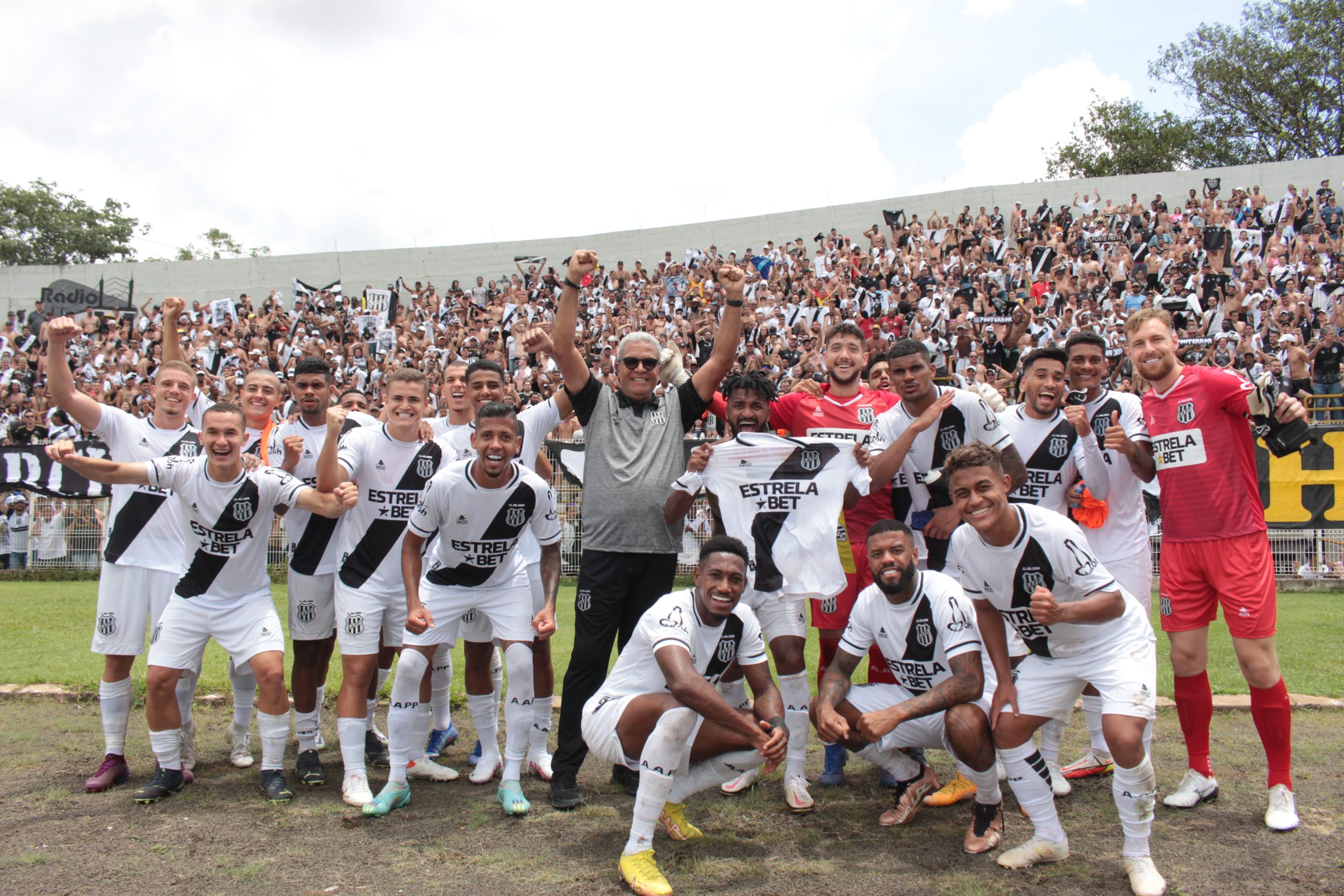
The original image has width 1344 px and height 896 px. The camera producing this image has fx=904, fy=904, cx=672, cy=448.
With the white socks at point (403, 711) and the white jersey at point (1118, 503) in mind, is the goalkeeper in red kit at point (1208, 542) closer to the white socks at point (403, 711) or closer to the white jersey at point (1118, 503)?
the white jersey at point (1118, 503)

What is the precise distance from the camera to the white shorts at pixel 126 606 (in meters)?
5.75

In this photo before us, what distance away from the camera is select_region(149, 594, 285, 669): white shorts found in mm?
5445

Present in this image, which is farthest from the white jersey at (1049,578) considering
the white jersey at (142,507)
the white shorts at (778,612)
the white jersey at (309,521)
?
the white jersey at (142,507)

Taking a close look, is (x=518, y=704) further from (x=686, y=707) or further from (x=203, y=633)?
(x=203, y=633)

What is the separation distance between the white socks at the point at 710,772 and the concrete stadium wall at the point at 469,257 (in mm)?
24403

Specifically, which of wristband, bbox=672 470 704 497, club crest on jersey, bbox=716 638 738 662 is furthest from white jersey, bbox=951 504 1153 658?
wristband, bbox=672 470 704 497

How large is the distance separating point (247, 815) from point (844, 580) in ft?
12.1

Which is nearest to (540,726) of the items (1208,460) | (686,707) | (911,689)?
(686,707)

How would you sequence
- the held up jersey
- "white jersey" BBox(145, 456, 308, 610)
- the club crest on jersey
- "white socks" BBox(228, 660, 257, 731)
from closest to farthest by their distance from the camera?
the club crest on jersey < the held up jersey < "white jersey" BBox(145, 456, 308, 610) < "white socks" BBox(228, 660, 257, 731)

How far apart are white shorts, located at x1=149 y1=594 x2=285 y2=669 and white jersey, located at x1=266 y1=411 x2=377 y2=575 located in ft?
1.65

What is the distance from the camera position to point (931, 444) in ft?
18.9

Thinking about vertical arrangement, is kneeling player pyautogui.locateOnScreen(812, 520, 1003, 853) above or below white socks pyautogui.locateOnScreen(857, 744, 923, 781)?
above

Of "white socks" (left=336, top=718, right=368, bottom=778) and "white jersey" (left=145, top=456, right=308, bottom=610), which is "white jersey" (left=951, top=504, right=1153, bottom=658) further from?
"white jersey" (left=145, top=456, right=308, bottom=610)

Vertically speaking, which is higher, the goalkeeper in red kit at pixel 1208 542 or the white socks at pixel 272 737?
the goalkeeper in red kit at pixel 1208 542
